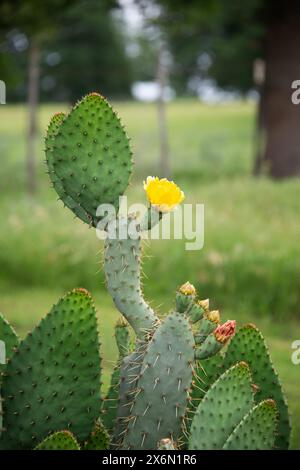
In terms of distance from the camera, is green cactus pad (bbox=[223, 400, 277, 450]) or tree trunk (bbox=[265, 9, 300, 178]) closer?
green cactus pad (bbox=[223, 400, 277, 450])

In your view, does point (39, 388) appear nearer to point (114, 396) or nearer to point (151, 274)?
point (114, 396)

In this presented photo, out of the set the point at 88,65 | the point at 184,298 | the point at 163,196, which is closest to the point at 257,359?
the point at 184,298

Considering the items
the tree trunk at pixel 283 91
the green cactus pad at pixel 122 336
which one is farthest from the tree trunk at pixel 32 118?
the green cactus pad at pixel 122 336

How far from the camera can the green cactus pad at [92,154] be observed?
2.68 meters

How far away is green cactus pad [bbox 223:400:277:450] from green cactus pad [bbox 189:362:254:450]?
0.28ft

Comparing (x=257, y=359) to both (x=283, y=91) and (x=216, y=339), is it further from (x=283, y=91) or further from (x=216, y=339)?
(x=283, y=91)

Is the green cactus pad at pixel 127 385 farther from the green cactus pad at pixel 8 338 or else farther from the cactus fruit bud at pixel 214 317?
the green cactus pad at pixel 8 338

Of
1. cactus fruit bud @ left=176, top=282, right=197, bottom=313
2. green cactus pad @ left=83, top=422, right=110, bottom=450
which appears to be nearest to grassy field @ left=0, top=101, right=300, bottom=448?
green cactus pad @ left=83, top=422, right=110, bottom=450

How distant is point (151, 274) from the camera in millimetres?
8031

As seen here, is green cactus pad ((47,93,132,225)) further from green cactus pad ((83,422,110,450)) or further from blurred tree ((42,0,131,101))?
blurred tree ((42,0,131,101))

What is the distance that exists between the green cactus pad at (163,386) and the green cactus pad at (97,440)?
33 centimetres

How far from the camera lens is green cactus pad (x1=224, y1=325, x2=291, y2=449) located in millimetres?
3152

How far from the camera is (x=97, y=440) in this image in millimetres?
3025
